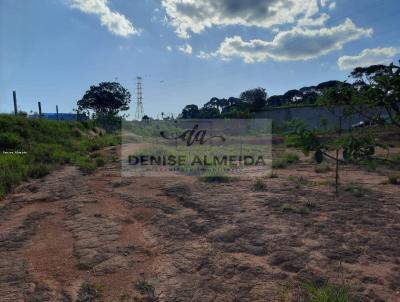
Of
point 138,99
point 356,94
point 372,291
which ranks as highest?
point 138,99

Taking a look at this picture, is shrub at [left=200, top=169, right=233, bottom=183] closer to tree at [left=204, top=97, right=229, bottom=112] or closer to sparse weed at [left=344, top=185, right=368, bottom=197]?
sparse weed at [left=344, top=185, right=368, bottom=197]

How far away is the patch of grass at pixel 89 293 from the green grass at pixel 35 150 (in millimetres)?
3976

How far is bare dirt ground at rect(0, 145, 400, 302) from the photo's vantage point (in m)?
2.87

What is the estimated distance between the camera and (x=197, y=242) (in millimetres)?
3830

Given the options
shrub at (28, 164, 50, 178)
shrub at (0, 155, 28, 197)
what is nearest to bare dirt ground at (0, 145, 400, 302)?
shrub at (0, 155, 28, 197)

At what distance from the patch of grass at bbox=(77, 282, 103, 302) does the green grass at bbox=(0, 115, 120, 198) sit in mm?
3976

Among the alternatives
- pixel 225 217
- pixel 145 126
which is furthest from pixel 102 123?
pixel 225 217

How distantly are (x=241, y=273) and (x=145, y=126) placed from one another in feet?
93.0

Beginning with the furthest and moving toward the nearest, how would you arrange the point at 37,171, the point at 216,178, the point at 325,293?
the point at 37,171 → the point at 216,178 → the point at 325,293

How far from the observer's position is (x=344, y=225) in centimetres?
430

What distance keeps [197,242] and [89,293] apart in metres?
1.41

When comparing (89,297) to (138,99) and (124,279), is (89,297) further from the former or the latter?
(138,99)

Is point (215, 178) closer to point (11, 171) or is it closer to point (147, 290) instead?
point (11, 171)

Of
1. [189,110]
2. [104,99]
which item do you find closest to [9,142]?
[104,99]
